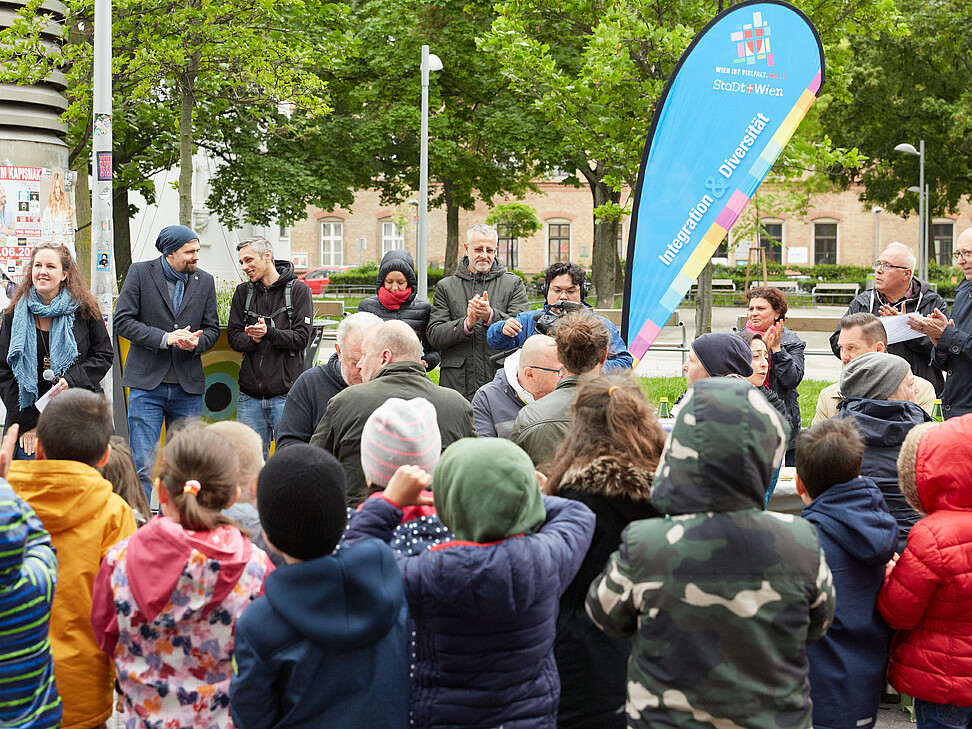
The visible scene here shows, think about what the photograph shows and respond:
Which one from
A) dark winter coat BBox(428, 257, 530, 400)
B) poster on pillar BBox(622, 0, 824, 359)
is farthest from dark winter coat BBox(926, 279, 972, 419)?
dark winter coat BBox(428, 257, 530, 400)

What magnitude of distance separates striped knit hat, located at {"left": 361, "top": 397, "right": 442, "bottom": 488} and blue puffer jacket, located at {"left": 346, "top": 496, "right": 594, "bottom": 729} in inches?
15.2

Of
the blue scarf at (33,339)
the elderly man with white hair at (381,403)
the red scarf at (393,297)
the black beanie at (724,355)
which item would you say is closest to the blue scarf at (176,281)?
the blue scarf at (33,339)

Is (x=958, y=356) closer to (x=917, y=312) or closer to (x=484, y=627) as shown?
(x=917, y=312)

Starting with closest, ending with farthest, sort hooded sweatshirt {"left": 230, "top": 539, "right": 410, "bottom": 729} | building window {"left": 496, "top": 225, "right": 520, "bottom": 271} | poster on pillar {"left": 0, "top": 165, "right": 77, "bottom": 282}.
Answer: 1. hooded sweatshirt {"left": 230, "top": 539, "right": 410, "bottom": 729}
2. poster on pillar {"left": 0, "top": 165, "right": 77, "bottom": 282}
3. building window {"left": 496, "top": 225, "right": 520, "bottom": 271}

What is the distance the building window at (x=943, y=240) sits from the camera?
55.8 m

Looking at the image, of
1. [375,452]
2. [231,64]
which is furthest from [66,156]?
[375,452]

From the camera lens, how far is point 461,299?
6.93 meters

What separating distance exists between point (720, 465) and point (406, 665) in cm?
99

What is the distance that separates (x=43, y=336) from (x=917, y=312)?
5684mm

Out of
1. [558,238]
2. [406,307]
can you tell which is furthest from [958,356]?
[558,238]

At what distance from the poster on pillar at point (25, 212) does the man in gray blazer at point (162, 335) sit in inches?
147

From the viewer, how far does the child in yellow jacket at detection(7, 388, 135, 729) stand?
3.07 meters

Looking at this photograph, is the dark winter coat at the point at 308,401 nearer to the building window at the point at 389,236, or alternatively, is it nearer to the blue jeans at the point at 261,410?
the blue jeans at the point at 261,410

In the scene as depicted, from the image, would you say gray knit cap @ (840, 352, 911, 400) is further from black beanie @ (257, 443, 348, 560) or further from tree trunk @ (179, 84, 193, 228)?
tree trunk @ (179, 84, 193, 228)
